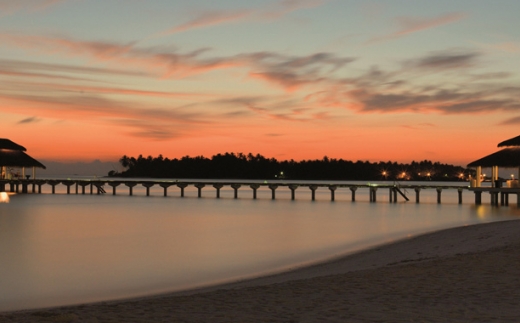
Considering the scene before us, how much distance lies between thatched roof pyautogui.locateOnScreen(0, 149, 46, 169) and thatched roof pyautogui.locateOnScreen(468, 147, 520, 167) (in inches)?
1900

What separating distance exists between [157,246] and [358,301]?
1656cm

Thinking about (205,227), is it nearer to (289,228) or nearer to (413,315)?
(289,228)

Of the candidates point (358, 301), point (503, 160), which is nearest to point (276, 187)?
point (503, 160)

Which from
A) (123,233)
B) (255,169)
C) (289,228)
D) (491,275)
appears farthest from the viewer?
(255,169)

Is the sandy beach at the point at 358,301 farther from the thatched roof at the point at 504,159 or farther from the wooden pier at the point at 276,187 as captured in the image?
the wooden pier at the point at 276,187

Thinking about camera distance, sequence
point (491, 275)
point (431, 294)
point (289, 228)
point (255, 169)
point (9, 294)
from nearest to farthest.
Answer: point (431, 294) < point (491, 275) < point (9, 294) < point (289, 228) < point (255, 169)

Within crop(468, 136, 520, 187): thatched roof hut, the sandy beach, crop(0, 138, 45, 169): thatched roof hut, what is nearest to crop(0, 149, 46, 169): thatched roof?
crop(0, 138, 45, 169): thatched roof hut

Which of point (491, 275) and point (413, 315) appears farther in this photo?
point (491, 275)

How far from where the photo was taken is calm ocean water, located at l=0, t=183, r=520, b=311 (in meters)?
15.6

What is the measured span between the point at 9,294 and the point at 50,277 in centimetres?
267

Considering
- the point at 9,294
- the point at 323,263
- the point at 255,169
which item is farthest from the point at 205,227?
the point at 255,169

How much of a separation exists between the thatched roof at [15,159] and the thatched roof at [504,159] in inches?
1900

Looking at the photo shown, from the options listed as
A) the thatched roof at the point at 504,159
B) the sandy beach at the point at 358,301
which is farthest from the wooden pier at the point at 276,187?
the sandy beach at the point at 358,301

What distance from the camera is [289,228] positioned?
33.5 m
